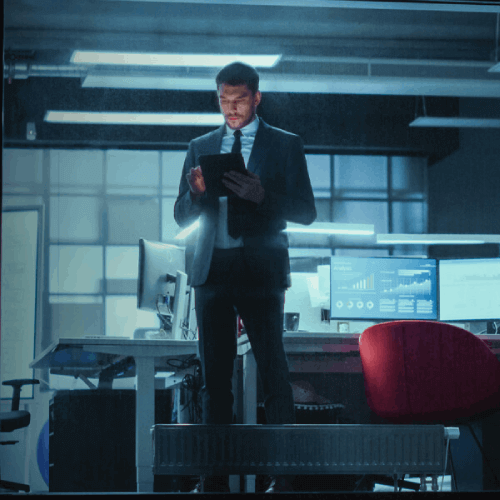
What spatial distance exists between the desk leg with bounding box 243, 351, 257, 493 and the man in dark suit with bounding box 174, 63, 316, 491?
42 centimetres

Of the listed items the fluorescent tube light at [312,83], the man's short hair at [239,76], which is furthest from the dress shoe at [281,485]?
the fluorescent tube light at [312,83]

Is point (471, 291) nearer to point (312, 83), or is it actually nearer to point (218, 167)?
point (218, 167)

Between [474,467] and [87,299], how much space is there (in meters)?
5.29

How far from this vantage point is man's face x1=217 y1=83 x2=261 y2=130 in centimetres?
252

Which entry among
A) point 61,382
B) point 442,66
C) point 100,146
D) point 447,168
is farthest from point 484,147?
point 61,382

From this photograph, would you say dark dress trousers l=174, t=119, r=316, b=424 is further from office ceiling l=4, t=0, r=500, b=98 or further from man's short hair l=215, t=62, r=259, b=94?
office ceiling l=4, t=0, r=500, b=98

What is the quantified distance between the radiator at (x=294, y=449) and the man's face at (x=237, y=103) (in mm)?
1155

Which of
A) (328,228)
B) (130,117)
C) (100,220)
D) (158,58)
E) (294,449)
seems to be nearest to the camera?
(294,449)

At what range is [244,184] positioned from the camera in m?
2.36

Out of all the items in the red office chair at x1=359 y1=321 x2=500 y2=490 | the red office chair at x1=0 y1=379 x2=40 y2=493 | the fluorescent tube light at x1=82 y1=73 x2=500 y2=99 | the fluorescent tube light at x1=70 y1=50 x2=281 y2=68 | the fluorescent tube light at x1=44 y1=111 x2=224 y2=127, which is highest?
the fluorescent tube light at x1=82 y1=73 x2=500 y2=99

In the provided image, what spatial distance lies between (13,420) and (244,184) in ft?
8.03

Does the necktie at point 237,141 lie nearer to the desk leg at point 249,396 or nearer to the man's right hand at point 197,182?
the man's right hand at point 197,182

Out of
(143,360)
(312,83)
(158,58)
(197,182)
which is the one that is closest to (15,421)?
(143,360)

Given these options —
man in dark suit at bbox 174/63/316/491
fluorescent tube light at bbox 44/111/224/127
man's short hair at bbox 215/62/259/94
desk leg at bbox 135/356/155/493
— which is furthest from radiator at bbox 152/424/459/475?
fluorescent tube light at bbox 44/111/224/127
